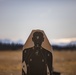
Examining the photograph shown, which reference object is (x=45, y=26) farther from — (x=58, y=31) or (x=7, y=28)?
(x=7, y=28)

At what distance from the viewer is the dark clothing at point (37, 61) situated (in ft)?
8.62

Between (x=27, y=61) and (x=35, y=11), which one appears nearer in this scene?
(x=27, y=61)

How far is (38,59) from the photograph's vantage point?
8.64 feet

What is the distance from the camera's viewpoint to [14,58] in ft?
9.02

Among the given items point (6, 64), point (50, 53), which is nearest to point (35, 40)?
point (50, 53)

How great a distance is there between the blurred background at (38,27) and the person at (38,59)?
0.12m

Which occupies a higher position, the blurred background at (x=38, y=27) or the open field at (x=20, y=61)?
the blurred background at (x=38, y=27)

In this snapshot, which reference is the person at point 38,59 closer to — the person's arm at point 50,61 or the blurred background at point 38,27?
the person's arm at point 50,61

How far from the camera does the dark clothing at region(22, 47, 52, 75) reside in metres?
2.63

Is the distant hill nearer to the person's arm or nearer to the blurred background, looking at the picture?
the blurred background

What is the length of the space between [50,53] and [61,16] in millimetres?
455

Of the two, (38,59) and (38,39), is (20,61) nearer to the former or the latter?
(38,59)

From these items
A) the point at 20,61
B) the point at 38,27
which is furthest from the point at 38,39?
the point at 20,61

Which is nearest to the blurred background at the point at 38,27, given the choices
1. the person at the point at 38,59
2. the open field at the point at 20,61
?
the open field at the point at 20,61
